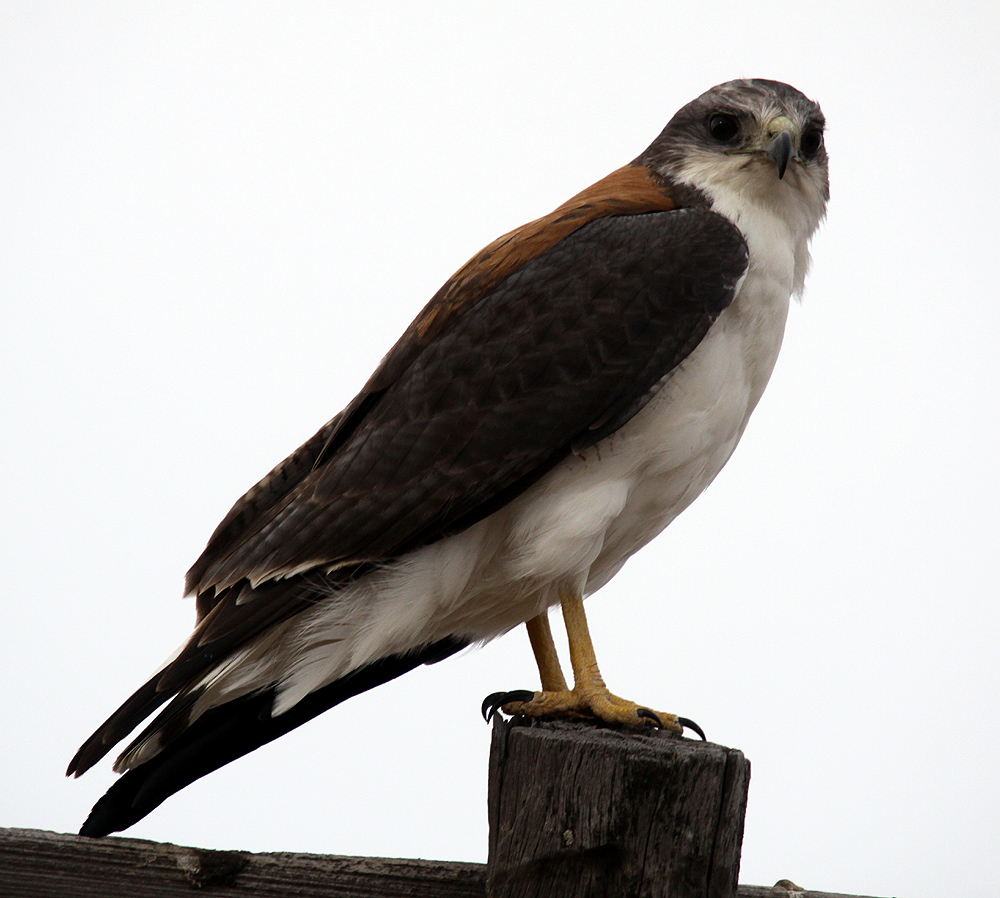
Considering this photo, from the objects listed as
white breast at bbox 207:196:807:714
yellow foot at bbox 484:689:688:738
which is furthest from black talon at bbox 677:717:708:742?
white breast at bbox 207:196:807:714

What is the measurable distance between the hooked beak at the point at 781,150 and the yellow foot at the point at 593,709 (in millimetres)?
1509

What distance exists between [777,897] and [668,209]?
1.83m

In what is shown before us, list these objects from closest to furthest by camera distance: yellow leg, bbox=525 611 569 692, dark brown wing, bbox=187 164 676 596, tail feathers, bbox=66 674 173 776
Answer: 1. tail feathers, bbox=66 674 173 776
2. dark brown wing, bbox=187 164 676 596
3. yellow leg, bbox=525 611 569 692

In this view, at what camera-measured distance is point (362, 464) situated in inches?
108

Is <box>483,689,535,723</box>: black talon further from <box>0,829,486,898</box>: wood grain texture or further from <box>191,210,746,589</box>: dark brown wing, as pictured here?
<box>0,829,486,898</box>: wood grain texture

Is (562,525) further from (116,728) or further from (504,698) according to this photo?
(116,728)

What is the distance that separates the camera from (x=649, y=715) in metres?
2.47

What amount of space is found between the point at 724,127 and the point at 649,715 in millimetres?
1747

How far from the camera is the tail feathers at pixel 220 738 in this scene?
2.42 m

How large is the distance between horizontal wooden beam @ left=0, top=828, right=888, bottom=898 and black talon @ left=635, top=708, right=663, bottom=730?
2.93 ft

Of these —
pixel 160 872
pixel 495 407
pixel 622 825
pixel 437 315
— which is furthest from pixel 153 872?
pixel 437 315

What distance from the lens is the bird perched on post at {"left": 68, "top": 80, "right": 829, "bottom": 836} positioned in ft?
8.49

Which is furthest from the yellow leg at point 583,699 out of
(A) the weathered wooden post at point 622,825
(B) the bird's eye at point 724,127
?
(B) the bird's eye at point 724,127

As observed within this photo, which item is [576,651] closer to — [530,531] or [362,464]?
[530,531]
